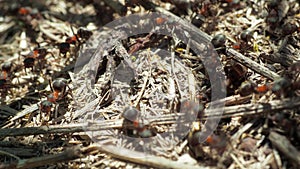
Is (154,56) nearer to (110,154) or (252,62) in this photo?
(252,62)

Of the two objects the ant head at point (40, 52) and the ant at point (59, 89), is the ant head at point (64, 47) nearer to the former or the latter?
the ant head at point (40, 52)

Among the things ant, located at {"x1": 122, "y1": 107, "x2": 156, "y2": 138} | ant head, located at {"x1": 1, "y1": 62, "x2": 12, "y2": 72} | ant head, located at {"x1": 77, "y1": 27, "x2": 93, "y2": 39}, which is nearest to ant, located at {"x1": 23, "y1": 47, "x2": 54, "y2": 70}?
ant head, located at {"x1": 1, "y1": 62, "x2": 12, "y2": 72}

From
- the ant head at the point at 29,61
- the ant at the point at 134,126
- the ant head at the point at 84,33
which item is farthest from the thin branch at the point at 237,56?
the ant head at the point at 29,61

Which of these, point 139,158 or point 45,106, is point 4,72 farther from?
point 139,158


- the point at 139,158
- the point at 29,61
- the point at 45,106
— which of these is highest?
the point at 29,61

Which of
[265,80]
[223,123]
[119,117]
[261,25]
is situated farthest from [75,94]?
[261,25]

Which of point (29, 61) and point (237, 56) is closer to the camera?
point (237, 56)

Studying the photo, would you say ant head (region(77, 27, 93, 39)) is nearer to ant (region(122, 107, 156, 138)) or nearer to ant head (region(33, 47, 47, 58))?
ant head (region(33, 47, 47, 58))

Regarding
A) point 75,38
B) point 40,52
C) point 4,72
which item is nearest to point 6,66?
point 4,72

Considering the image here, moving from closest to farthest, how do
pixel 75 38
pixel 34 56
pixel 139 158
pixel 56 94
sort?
pixel 139 158, pixel 56 94, pixel 34 56, pixel 75 38
